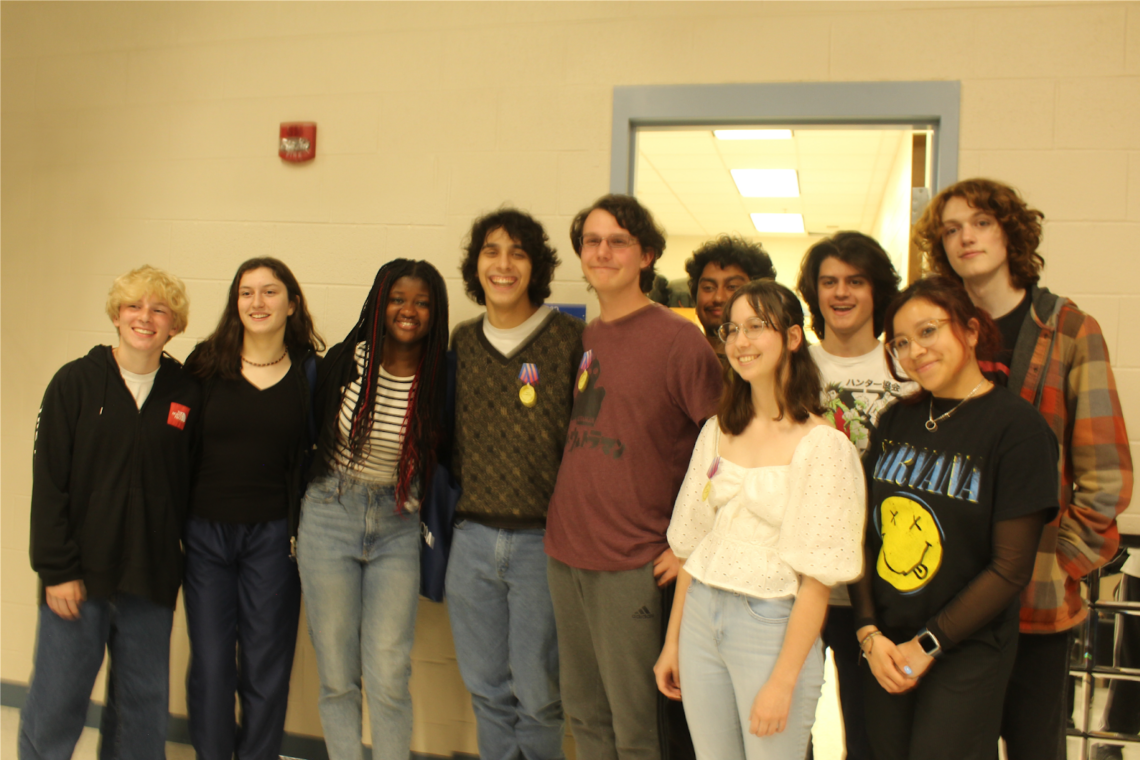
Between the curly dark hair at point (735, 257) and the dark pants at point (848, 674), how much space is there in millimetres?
1079

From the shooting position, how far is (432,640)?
2.48 metres

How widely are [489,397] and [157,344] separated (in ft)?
3.27

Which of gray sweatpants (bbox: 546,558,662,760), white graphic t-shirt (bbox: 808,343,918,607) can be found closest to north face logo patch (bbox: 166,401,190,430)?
gray sweatpants (bbox: 546,558,662,760)

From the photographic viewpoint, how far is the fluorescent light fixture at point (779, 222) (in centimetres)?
821

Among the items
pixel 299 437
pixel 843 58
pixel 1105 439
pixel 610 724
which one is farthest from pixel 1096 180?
pixel 299 437

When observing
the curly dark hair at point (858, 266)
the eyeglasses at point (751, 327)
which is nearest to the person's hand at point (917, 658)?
the eyeglasses at point (751, 327)

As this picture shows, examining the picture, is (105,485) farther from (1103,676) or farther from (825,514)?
(1103,676)

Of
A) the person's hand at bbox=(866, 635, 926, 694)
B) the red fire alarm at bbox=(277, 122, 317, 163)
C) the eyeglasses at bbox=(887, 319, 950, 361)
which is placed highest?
the red fire alarm at bbox=(277, 122, 317, 163)

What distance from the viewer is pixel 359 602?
6.73ft

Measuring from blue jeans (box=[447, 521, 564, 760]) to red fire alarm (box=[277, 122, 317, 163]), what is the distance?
5.12ft

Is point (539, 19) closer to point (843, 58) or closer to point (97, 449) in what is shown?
point (843, 58)

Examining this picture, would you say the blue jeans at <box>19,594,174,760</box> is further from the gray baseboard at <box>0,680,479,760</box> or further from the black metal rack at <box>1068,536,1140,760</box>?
the black metal rack at <box>1068,536,1140,760</box>

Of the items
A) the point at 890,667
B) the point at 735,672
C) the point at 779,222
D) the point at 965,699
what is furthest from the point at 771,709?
the point at 779,222

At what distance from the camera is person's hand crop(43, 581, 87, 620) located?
74.8 inches
